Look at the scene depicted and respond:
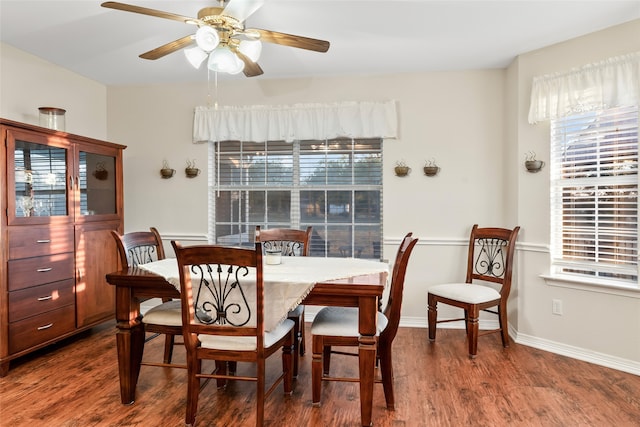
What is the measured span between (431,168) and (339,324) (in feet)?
6.79

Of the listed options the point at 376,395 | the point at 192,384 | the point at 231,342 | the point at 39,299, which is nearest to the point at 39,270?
the point at 39,299

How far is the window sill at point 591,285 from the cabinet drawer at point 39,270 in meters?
3.92

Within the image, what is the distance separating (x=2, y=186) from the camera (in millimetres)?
2793

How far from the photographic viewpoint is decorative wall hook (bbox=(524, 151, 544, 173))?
10.8ft

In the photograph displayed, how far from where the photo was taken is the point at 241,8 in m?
2.02

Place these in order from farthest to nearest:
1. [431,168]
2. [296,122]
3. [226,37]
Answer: [296,122], [431,168], [226,37]

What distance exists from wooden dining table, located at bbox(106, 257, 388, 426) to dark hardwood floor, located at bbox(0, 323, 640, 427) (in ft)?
0.71

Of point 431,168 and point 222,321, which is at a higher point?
point 431,168

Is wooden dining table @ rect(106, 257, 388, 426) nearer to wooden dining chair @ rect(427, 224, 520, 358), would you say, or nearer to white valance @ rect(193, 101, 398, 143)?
wooden dining chair @ rect(427, 224, 520, 358)

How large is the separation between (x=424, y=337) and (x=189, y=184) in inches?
110

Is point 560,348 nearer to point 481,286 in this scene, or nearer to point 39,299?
point 481,286

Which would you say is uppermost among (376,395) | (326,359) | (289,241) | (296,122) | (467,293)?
(296,122)

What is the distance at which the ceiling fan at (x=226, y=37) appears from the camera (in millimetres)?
2016

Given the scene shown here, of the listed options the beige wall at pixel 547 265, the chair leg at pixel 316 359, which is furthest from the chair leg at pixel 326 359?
the beige wall at pixel 547 265
